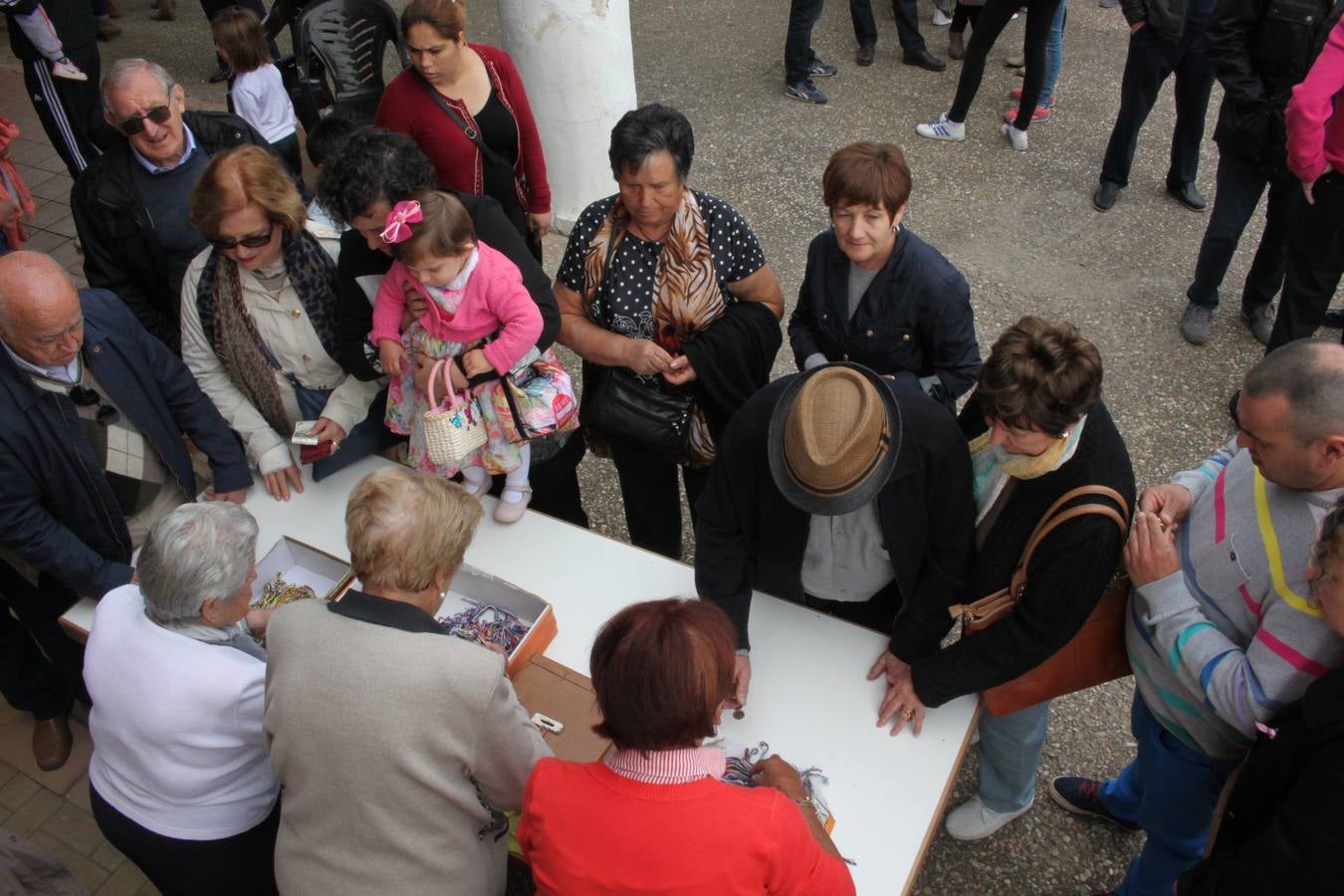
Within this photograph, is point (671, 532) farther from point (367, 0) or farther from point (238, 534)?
point (367, 0)

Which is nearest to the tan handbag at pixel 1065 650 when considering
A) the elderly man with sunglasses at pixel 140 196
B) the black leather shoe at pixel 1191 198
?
the elderly man with sunglasses at pixel 140 196

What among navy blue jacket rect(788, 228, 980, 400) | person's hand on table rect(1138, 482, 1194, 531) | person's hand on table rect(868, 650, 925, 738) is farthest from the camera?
navy blue jacket rect(788, 228, 980, 400)

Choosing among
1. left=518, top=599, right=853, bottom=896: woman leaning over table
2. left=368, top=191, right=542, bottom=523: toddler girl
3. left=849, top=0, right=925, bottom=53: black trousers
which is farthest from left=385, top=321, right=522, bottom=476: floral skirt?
left=849, top=0, right=925, bottom=53: black trousers

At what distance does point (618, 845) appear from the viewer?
132 centimetres

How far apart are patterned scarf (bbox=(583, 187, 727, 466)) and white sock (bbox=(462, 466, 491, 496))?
0.59 meters

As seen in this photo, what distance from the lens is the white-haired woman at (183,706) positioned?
5.86 ft

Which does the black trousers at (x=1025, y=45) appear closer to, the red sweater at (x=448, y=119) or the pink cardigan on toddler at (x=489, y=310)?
the red sweater at (x=448, y=119)

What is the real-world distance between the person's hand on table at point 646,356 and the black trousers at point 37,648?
6.01 ft

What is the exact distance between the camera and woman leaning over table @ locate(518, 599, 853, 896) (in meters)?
1.30

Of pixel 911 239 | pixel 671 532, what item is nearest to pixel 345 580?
pixel 671 532

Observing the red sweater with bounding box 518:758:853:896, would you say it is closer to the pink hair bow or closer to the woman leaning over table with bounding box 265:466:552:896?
the woman leaning over table with bounding box 265:466:552:896

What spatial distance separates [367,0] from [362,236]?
2592 millimetres

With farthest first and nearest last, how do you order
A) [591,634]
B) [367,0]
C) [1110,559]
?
1. [367,0]
2. [591,634]
3. [1110,559]

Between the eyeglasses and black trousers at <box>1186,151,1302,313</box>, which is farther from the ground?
the eyeglasses
